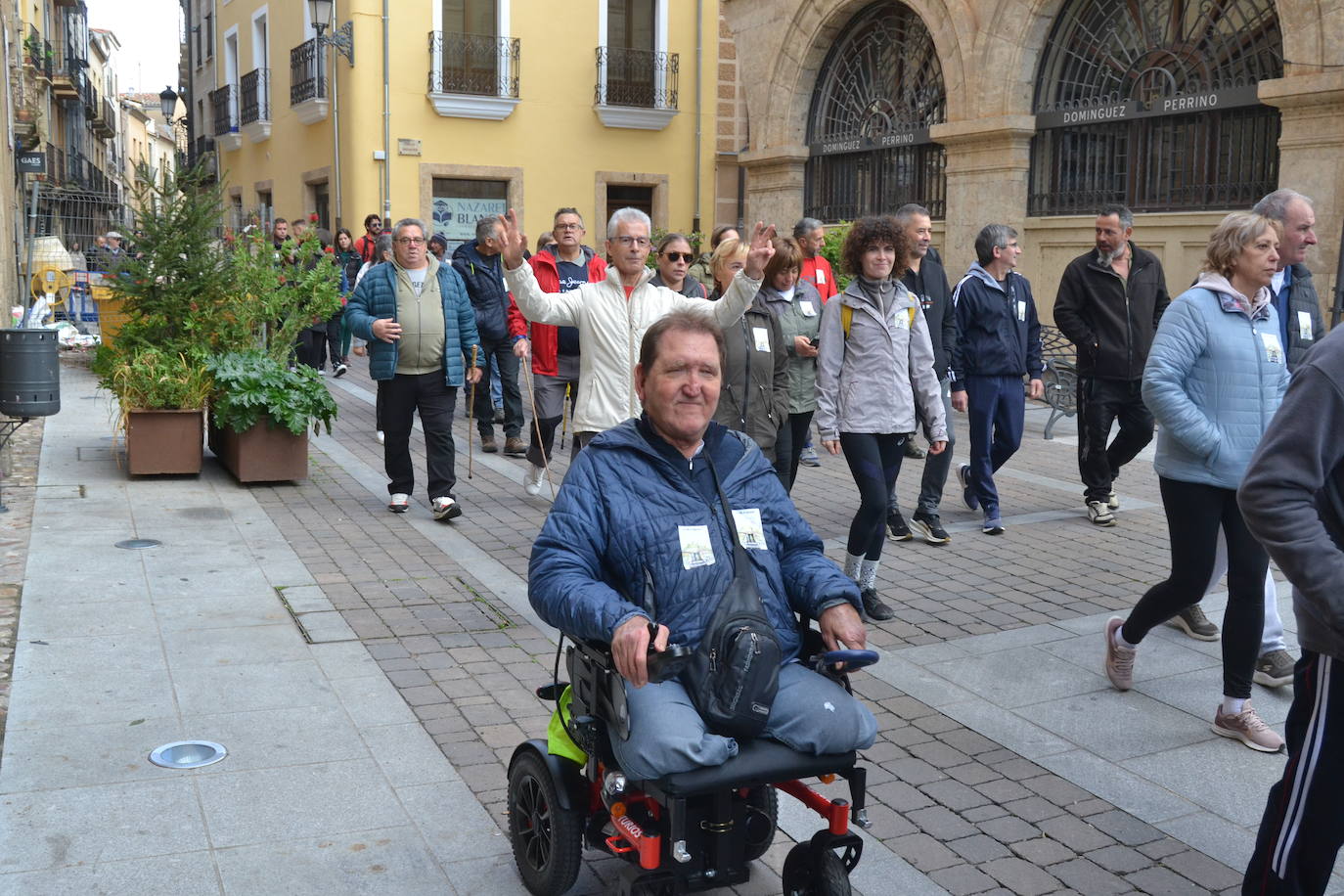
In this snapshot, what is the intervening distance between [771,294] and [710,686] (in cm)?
438

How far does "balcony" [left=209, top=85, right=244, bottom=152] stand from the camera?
31.7 metres

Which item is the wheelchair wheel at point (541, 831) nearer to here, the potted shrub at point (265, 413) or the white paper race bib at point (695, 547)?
the white paper race bib at point (695, 547)

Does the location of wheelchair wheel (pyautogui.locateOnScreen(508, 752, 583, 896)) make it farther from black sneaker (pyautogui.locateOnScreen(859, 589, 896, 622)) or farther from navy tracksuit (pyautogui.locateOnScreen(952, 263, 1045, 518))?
navy tracksuit (pyautogui.locateOnScreen(952, 263, 1045, 518))

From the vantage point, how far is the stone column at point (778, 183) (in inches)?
810

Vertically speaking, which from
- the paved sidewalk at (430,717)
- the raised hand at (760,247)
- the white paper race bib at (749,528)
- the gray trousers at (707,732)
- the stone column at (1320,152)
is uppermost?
the stone column at (1320,152)

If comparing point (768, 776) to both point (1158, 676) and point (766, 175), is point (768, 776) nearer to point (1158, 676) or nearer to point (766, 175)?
point (1158, 676)

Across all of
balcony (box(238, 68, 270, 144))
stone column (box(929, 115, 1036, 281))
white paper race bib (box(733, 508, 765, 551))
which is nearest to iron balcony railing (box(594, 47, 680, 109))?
balcony (box(238, 68, 270, 144))

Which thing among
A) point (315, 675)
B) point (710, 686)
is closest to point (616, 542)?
point (710, 686)

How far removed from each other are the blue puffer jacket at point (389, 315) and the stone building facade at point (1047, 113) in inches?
318

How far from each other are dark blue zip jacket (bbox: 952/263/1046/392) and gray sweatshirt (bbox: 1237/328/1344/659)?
17.7 feet

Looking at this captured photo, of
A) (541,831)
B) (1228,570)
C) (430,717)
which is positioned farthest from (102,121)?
(541,831)

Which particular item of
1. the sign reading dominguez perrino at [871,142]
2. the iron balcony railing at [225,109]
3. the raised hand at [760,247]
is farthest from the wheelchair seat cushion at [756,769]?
the iron balcony railing at [225,109]

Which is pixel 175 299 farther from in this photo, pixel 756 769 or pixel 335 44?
pixel 335 44

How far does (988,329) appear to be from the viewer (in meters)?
8.29
